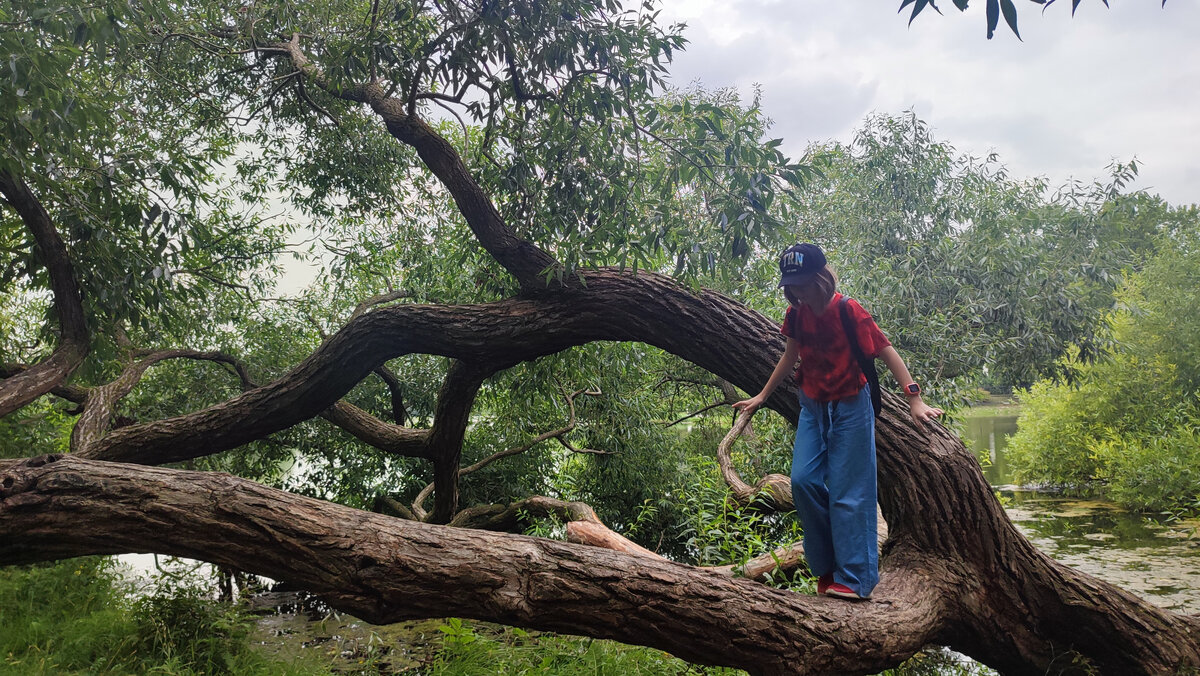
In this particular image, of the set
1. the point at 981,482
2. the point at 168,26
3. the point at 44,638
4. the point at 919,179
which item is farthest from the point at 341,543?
the point at 919,179

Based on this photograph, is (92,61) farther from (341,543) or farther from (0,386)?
(341,543)

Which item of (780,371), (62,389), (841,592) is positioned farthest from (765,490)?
(62,389)

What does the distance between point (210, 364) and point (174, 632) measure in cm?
324

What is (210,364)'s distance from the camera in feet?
23.6

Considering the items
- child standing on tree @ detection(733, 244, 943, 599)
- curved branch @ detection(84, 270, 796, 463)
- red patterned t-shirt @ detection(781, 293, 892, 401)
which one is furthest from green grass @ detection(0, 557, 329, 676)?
red patterned t-shirt @ detection(781, 293, 892, 401)

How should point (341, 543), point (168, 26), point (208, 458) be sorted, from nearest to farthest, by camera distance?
point (341, 543)
point (168, 26)
point (208, 458)

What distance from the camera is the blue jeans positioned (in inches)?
112

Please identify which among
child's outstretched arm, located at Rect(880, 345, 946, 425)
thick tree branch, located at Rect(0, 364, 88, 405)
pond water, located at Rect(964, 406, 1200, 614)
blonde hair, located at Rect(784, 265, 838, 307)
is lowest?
pond water, located at Rect(964, 406, 1200, 614)

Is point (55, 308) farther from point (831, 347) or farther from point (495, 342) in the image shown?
point (831, 347)

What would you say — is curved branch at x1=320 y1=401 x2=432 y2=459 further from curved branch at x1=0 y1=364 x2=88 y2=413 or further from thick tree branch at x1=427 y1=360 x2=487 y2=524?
curved branch at x1=0 y1=364 x2=88 y2=413

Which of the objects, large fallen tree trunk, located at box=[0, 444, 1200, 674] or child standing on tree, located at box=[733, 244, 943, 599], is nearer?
large fallen tree trunk, located at box=[0, 444, 1200, 674]

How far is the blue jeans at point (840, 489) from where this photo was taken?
2840 millimetres

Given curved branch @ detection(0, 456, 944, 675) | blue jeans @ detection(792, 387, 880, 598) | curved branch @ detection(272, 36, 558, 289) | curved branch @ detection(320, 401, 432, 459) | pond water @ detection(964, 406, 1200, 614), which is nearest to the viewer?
curved branch @ detection(0, 456, 944, 675)

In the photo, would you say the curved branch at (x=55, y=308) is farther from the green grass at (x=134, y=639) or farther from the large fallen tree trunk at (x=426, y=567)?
the large fallen tree trunk at (x=426, y=567)
